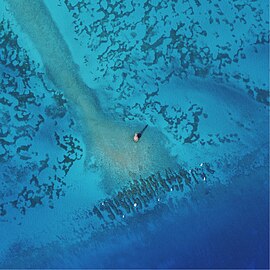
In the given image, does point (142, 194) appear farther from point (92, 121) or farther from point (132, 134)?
point (92, 121)

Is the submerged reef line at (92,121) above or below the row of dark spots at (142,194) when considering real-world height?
above

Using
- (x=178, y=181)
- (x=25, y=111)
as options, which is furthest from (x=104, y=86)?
(x=178, y=181)

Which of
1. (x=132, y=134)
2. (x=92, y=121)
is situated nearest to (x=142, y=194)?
(x=132, y=134)

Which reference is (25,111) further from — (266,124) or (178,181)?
(266,124)

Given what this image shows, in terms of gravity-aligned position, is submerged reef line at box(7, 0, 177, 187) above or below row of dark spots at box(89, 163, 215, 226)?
above

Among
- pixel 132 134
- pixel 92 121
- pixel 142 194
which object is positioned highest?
pixel 92 121
